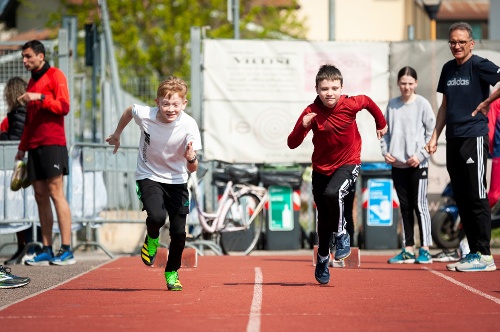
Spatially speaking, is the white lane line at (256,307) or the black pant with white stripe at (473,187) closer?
the white lane line at (256,307)

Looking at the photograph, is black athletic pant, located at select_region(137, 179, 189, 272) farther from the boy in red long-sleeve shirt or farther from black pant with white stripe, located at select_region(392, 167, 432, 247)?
black pant with white stripe, located at select_region(392, 167, 432, 247)

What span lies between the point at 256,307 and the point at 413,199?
5307 millimetres

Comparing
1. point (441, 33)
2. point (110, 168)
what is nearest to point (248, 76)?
point (110, 168)

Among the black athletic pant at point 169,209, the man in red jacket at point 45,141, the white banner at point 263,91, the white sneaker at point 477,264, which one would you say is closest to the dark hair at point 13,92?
the man in red jacket at point 45,141

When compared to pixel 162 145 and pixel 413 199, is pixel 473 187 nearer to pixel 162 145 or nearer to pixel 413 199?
pixel 413 199

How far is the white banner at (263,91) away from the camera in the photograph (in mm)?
16781

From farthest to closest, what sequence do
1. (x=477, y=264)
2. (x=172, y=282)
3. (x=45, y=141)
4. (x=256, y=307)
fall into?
(x=45, y=141) → (x=477, y=264) → (x=172, y=282) → (x=256, y=307)

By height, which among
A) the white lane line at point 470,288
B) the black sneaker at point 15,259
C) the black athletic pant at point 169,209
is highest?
the black athletic pant at point 169,209

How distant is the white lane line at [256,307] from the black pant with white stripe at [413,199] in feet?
8.83

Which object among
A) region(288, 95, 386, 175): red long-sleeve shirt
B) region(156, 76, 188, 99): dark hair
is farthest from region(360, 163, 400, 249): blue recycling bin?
region(156, 76, 188, 99): dark hair

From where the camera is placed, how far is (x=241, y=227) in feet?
52.3

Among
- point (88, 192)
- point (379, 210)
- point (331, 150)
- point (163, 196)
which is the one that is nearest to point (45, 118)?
point (88, 192)

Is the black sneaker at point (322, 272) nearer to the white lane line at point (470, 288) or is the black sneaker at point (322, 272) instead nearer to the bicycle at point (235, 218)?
the white lane line at point (470, 288)

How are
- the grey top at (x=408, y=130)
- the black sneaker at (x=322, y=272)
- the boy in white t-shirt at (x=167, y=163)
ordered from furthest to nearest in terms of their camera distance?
1. the grey top at (x=408, y=130)
2. the black sneaker at (x=322, y=272)
3. the boy in white t-shirt at (x=167, y=163)
